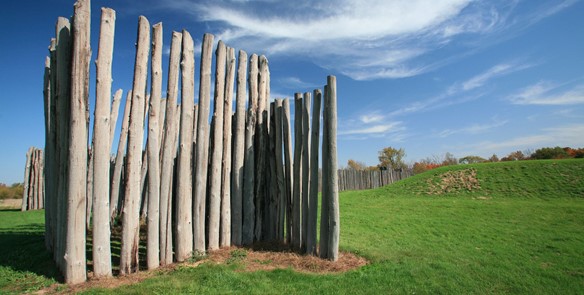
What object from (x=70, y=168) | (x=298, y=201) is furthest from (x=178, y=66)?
(x=298, y=201)

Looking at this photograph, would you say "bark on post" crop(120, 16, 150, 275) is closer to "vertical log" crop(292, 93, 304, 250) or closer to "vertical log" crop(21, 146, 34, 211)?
"vertical log" crop(292, 93, 304, 250)

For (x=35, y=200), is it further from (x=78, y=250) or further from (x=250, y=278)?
(x=250, y=278)

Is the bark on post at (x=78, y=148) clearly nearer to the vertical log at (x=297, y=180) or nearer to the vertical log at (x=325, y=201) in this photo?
the vertical log at (x=297, y=180)

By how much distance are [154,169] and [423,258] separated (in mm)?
4883

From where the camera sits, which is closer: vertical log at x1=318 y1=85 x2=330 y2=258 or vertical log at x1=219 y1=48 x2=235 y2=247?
vertical log at x1=318 y1=85 x2=330 y2=258

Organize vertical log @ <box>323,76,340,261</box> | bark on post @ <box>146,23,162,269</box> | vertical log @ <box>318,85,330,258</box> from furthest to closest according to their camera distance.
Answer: vertical log @ <box>318,85,330,258</box>, vertical log @ <box>323,76,340,261</box>, bark on post @ <box>146,23,162,269</box>

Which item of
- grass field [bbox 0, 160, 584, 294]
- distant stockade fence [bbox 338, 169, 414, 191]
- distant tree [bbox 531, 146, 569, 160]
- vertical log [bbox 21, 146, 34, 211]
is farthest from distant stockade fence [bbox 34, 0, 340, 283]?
distant tree [bbox 531, 146, 569, 160]

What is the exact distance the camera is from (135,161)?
15.9ft

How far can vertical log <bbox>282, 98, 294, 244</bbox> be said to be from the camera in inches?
262

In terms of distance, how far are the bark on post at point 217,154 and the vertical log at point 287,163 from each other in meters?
1.33

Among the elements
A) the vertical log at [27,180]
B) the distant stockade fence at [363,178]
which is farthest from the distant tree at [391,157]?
the vertical log at [27,180]

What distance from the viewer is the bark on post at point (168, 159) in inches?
203

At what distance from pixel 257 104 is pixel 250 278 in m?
3.72

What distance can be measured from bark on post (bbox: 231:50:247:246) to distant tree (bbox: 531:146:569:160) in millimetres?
31102
